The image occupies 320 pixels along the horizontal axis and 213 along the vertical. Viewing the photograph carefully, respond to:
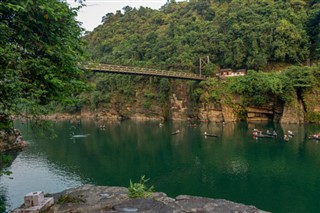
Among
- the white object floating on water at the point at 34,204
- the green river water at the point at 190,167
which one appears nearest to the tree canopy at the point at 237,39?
the green river water at the point at 190,167

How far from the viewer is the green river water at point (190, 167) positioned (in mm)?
12109

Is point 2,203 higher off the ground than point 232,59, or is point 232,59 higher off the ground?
point 232,59

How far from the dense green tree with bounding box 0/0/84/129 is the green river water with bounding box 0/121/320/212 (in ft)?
4.90

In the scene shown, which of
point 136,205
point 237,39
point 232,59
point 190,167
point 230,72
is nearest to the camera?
point 136,205

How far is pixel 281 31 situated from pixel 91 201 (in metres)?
34.4

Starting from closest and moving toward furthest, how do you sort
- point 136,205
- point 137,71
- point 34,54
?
point 34,54
point 136,205
point 137,71

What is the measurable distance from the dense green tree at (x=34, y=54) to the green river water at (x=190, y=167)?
1.49 m

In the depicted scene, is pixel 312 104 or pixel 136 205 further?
pixel 312 104

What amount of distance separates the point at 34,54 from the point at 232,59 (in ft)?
115

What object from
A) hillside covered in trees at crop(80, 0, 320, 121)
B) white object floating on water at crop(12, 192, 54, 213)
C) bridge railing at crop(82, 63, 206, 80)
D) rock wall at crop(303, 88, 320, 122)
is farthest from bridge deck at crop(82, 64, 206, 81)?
white object floating on water at crop(12, 192, 54, 213)

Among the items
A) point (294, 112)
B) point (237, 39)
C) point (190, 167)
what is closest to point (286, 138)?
point (294, 112)

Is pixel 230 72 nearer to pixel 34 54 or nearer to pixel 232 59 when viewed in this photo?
pixel 232 59

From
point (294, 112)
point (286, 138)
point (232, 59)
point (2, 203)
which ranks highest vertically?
point (232, 59)

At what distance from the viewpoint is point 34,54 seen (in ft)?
19.8
